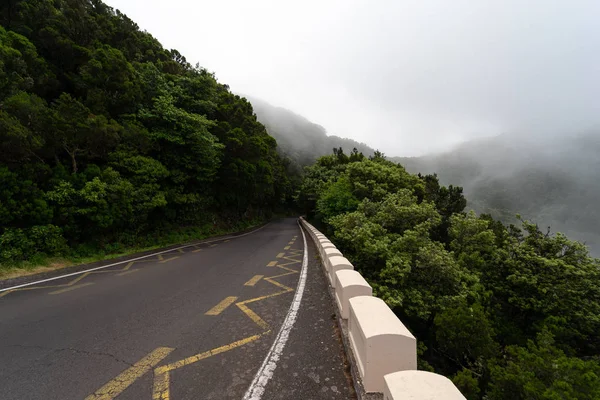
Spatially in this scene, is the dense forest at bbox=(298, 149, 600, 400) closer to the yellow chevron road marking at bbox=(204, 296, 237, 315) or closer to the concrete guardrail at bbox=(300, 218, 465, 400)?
the yellow chevron road marking at bbox=(204, 296, 237, 315)

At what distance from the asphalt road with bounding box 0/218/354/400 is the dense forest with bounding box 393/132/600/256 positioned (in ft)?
376

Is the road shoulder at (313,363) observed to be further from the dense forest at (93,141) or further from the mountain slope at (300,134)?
the mountain slope at (300,134)

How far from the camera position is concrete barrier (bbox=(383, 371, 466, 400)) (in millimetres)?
1567

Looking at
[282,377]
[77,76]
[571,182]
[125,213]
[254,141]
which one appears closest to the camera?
[282,377]

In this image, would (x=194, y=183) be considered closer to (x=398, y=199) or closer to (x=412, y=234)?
(x=398, y=199)

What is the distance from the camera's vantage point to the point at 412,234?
32.6ft

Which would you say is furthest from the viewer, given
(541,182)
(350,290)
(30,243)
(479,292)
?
(541,182)

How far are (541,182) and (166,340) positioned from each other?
611 feet

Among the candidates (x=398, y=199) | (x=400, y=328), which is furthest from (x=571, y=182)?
(x=400, y=328)

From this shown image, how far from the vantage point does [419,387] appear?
1.64m

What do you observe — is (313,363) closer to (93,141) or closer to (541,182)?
(93,141)

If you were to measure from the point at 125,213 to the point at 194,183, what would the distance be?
8.12 metres

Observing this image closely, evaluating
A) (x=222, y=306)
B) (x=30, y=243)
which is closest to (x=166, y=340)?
(x=222, y=306)

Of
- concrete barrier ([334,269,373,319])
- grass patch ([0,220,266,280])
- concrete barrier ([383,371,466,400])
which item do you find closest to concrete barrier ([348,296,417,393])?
concrete barrier ([383,371,466,400])
